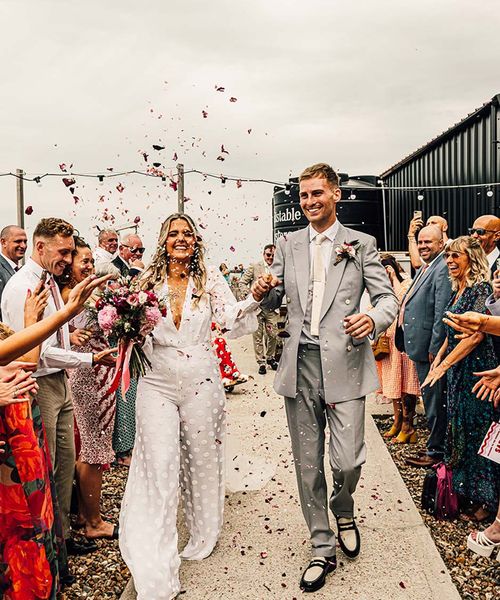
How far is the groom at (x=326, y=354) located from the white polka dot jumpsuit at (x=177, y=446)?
0.36 metres

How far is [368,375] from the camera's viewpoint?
3795 millimetres

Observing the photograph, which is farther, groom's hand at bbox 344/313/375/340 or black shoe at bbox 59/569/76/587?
black shoe at bbox 59/569/76/587

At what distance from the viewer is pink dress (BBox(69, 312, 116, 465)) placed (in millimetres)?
4348

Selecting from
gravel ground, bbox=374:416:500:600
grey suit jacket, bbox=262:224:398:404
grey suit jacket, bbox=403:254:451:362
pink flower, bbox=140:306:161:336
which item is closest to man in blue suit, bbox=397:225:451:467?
grey suit jacket, bbox=403:254:451:362

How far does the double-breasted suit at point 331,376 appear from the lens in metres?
3.72

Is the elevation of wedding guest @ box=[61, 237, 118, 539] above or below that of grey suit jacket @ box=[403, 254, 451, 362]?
below

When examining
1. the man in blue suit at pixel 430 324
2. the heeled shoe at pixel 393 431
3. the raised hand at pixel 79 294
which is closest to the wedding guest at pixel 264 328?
the heeled shoe at pixel 393 431

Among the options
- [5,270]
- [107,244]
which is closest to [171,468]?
[107,244]

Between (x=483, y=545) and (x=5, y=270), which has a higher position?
(x=5, y=270)

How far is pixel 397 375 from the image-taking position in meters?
6.85

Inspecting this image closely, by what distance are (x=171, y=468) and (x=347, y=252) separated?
1.70 m

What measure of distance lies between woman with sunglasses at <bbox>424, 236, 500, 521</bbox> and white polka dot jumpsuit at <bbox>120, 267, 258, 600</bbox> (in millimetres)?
1683

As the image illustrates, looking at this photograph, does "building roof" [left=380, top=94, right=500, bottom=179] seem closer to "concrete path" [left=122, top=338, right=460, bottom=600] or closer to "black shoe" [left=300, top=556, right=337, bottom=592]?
"concrete path" [left=122, top=338, right=460, bottom=600]

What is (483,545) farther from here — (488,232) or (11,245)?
(11,245)
